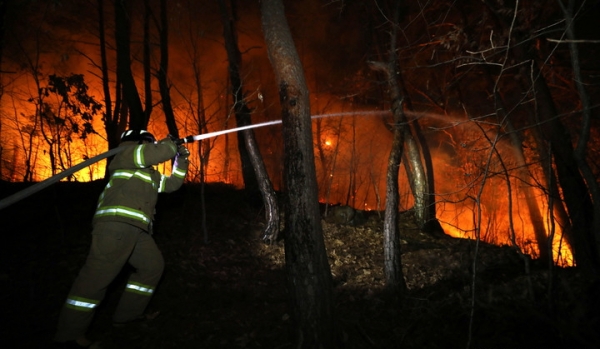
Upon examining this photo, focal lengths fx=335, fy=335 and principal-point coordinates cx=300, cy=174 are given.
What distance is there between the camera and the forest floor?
12.4 ft

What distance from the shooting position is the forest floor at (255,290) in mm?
3770

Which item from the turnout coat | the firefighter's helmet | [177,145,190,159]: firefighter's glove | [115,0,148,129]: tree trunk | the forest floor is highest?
[115,0,148,129]: tree trunk

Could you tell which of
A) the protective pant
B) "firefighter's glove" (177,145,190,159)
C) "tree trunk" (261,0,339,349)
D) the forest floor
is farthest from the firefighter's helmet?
the forest floor

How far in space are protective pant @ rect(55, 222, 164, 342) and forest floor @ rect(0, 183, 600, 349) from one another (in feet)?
1.31

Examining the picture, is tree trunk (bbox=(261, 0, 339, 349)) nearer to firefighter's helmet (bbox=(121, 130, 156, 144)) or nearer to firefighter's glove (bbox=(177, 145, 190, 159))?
firefighter's glove (bbox=(177, 145, 190, 159))

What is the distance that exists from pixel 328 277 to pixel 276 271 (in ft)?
12.2

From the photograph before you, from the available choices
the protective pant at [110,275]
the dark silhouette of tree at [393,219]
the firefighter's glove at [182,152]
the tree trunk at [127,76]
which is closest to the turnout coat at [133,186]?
the protective pant at [110,275]

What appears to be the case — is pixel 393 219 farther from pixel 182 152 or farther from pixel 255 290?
pixel 182 152

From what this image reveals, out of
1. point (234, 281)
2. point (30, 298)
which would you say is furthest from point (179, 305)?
point (30, 298)

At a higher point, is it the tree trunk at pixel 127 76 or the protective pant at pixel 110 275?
the tree trunk at pixel 127 76

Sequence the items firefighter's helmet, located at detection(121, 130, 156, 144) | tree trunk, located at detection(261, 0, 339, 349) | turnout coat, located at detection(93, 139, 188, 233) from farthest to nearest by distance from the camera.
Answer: firefighter's helmet, located at detection(121, 130, 156, 144)
turnout coat, located at detection(93, 139, 188, 233)
tree trunk, located at detection(261, 0, 339, 349)

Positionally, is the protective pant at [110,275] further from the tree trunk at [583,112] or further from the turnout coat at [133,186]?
the tree trunk at [583,112]

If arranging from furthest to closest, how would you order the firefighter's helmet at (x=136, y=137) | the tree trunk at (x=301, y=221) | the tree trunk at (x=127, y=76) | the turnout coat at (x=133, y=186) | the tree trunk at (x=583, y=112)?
the tree trunk at (x=127, y=76) < the firefighter's helmet at (x=136, y=137) < the turnout coat at (x=133, y=186) < the tree trunk at (x=301, y=221) < the tree trunk at (x=583, y=112)

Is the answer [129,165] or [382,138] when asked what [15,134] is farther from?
[382,138]
